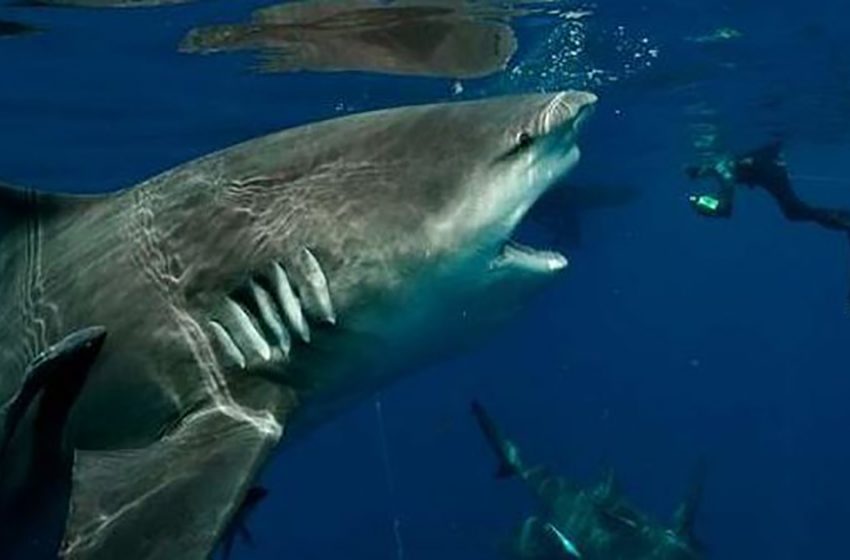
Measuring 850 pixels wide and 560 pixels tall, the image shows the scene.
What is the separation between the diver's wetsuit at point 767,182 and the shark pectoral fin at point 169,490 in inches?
418

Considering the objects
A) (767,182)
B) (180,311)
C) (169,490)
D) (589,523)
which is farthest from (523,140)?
(589,523)

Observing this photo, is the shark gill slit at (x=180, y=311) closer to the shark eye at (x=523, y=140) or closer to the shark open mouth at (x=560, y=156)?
the shark open mouth at (x=560, y=156)

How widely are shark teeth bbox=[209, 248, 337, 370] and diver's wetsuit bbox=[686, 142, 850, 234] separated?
10166 millimetres

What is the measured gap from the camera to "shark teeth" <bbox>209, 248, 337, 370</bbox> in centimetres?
377

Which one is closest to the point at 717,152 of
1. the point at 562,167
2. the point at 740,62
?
the point at 740,62

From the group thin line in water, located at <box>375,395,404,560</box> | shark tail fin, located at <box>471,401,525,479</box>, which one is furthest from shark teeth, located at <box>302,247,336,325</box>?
shark tail fin, located at <box>471,401,525,479</box>

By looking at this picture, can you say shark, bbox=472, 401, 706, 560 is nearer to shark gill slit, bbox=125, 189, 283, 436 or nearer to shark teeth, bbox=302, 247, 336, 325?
shark gill slit, bbox=125, 189, 283, 436

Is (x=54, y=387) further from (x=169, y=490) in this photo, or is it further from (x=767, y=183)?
(x=767, y=183)

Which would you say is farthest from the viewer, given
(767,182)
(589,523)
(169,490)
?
(589,523)

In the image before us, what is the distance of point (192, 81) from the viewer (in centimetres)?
1794

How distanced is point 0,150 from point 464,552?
Result: 809 inches

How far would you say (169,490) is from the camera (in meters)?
3.21

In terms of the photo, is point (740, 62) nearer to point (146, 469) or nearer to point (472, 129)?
point (472, 129)

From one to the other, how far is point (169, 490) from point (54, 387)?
54 centimetres
